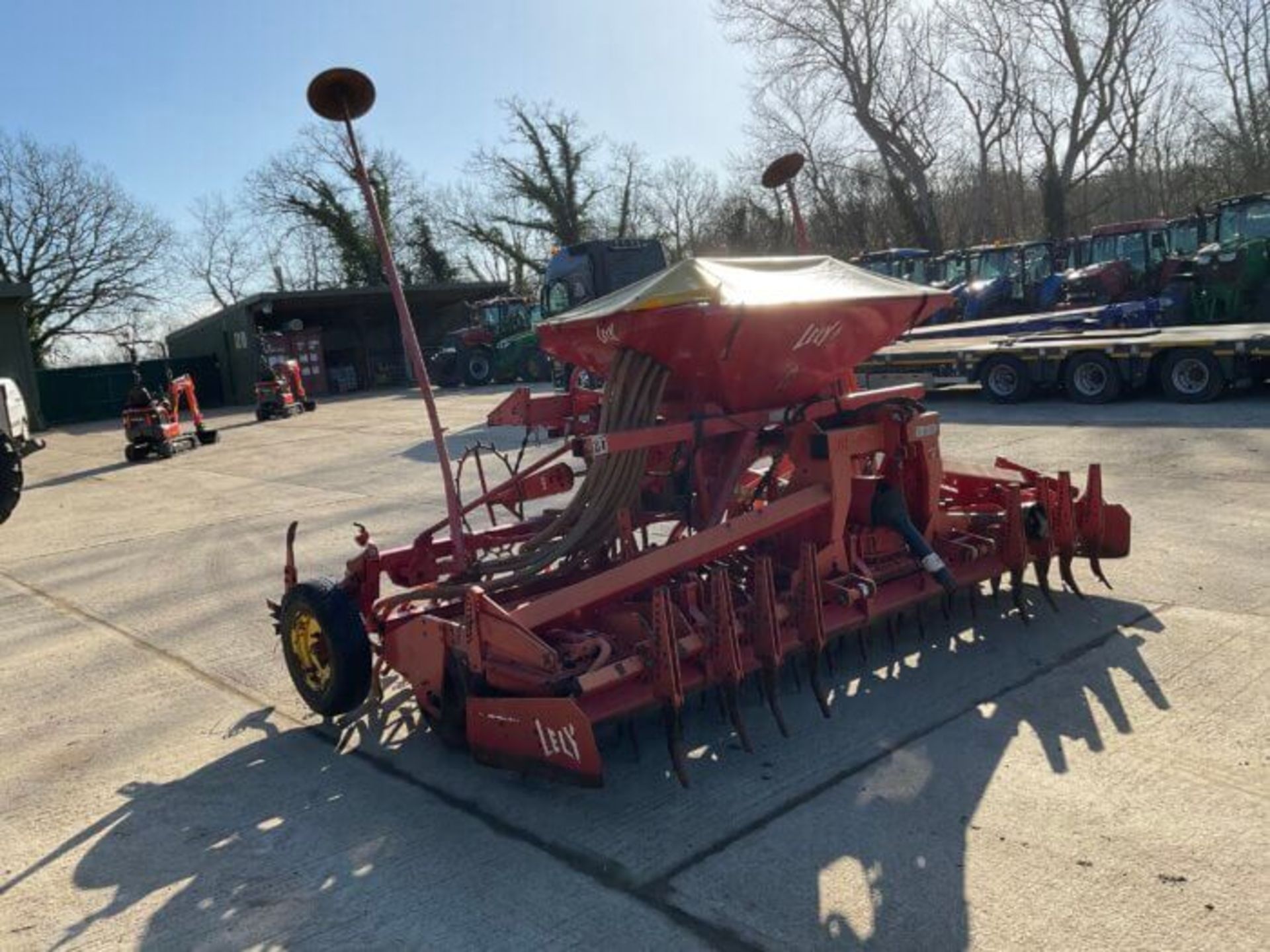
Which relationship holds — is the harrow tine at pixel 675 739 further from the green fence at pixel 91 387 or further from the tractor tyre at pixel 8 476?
the green fence at pixel 91 387

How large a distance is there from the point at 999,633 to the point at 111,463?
17.6 meters

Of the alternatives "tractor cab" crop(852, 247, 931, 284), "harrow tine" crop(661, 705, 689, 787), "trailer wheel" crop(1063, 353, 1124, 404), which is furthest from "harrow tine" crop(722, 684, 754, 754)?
"tractor cab" crop(852, 247, 931, 284)

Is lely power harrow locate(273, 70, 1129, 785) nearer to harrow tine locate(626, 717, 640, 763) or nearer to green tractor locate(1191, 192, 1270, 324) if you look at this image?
harrow tine locate(626, 717, 640, 763)

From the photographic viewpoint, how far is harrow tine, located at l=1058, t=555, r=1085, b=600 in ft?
17.3

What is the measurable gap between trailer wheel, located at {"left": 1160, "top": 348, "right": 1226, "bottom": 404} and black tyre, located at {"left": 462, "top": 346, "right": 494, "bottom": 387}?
19543 millimetres

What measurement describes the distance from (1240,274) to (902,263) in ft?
29.0

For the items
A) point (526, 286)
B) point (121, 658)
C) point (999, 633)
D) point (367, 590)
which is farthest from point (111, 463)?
point (526, 286)

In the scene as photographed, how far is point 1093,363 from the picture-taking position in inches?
515

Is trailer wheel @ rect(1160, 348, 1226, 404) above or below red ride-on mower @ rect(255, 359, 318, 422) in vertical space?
below

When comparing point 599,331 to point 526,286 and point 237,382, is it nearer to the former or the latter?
point 237,382

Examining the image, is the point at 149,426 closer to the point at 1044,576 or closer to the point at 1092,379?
the point at 1092,379

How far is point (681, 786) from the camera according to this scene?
3.72 m

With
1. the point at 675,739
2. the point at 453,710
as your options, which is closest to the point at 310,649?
the point at 453,710

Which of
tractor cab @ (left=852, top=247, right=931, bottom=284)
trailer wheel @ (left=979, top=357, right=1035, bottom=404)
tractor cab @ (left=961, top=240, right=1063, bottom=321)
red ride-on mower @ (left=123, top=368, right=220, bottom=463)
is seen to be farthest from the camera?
tractor cab @ (left=852, top=247, right=931, bottom=284)
